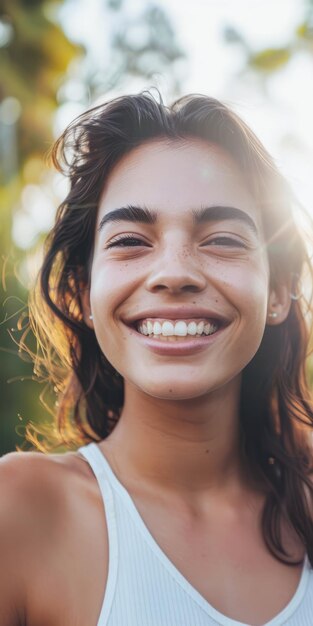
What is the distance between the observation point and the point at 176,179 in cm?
236

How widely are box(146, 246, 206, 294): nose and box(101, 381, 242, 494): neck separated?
37 cm

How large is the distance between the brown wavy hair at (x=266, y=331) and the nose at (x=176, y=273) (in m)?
0.39

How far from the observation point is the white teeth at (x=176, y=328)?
2.25 m

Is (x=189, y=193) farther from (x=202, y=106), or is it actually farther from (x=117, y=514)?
(x=117, y=514)

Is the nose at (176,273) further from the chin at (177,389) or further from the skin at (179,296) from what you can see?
the chin at (177,389)

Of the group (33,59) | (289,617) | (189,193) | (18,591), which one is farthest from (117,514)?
(33,59)

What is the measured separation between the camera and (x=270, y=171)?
262cm

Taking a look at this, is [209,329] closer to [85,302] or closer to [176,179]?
[176,179]

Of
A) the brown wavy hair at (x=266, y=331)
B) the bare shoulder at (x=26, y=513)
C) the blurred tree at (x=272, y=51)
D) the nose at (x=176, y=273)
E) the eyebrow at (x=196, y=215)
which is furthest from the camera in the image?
the blurred tree at (x=272, y=51)

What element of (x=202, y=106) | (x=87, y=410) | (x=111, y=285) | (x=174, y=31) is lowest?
(x=87, y=410)

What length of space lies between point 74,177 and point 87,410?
805 millimetres

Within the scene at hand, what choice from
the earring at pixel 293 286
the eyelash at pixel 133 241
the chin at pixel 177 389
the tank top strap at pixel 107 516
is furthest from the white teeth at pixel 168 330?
the earring at pixel 293 286

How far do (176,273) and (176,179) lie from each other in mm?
317

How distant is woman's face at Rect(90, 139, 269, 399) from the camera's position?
7.39 ft
